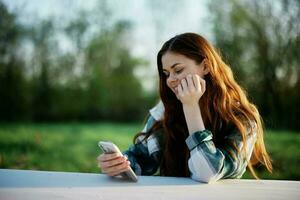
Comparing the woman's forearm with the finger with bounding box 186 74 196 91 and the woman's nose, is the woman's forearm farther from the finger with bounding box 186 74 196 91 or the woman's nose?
the woman's nose

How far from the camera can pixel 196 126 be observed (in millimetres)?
1891

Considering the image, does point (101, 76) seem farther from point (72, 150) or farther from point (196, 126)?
point (196, 126)

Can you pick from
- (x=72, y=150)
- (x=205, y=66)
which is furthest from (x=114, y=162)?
(x=72, y=150)

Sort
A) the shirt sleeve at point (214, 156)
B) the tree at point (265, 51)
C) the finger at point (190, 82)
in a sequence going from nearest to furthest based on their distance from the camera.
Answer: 1. the shirt sleeve at point (214, 156)
2. the finger at point (190, 82)
3. the tree at point (265, 51)

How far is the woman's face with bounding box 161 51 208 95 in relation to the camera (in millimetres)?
2145

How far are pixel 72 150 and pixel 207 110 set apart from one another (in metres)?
3.62

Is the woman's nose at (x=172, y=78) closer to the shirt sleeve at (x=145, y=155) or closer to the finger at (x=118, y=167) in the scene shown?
the shirt sleeve at (x=145, y=155)

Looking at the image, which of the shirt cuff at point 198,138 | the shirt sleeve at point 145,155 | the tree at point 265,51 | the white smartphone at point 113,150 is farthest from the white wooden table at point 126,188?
the tree at point 265,51

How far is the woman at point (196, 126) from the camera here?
1.87 m

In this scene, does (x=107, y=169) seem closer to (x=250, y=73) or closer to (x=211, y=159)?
(x=211, y=159)

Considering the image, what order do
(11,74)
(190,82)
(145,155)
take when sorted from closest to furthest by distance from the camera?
(190,82)
(145,155)
(11,74)

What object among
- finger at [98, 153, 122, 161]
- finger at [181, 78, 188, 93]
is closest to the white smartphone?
finger at [98, 153, 122, 161]

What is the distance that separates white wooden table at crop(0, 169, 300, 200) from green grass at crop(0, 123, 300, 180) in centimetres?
264

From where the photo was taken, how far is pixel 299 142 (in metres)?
5.30
